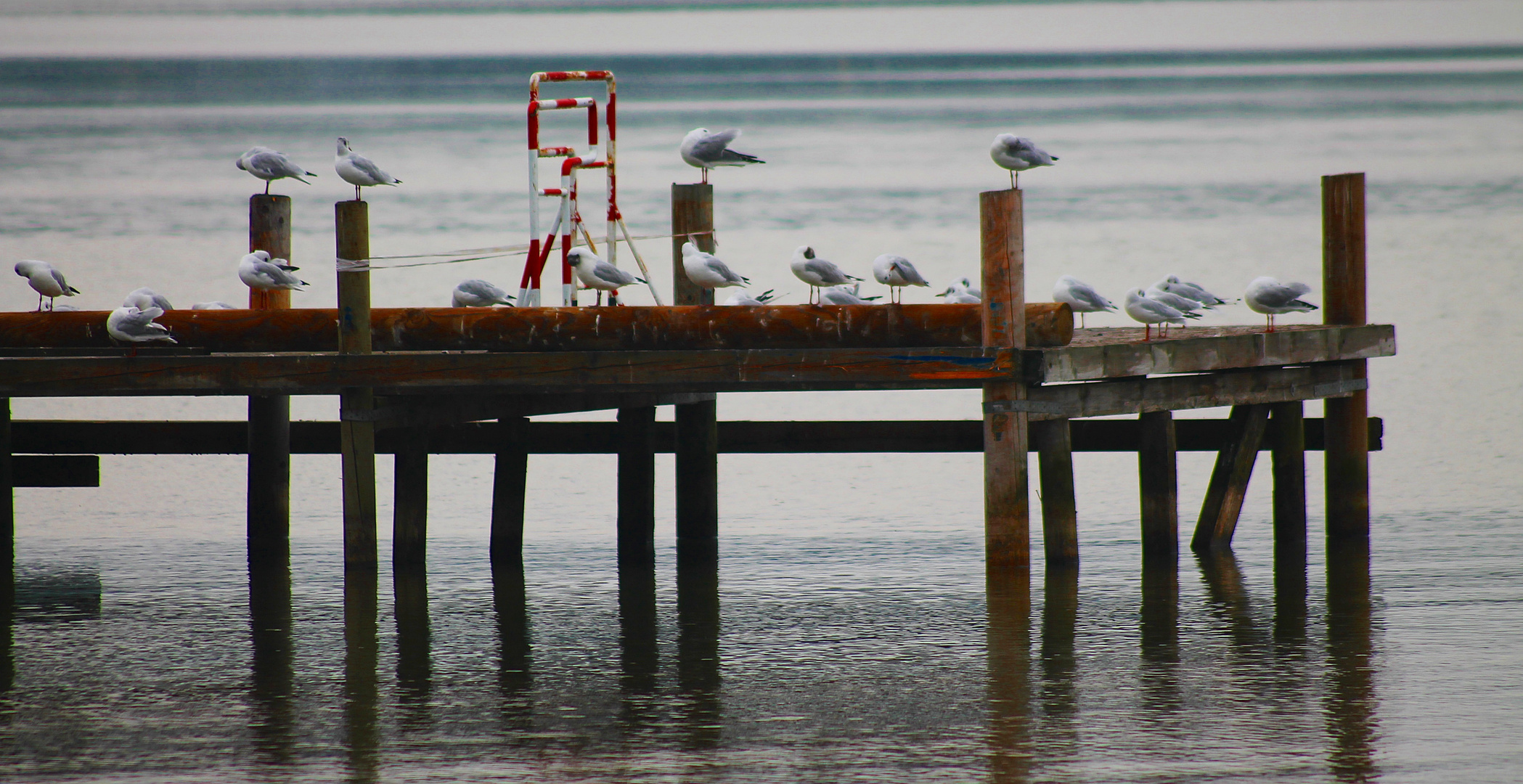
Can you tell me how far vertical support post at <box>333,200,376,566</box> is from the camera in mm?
11797

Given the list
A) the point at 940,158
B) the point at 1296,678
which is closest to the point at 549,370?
the point at 1296,678

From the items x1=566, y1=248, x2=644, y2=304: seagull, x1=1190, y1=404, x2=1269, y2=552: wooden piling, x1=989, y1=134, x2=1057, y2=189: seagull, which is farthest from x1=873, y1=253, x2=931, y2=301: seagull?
x1=1190, y1=404, x2=1269, y2=552: wooden piling

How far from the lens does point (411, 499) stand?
44.2 feet

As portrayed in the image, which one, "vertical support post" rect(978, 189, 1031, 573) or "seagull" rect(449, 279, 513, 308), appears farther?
"seagull" rect(449, 279, 513, 308)

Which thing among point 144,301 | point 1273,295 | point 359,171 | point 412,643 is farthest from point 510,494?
point 1273,295

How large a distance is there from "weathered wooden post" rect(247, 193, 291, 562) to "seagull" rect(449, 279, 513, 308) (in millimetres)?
1993

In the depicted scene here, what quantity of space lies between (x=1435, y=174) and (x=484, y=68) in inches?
1476

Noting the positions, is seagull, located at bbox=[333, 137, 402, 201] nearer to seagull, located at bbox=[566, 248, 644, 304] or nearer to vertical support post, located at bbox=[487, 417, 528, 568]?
seagull, located at bbox=[566, 248, 644, 304]

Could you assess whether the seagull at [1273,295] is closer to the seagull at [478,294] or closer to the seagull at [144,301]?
the seagull at [478,294]

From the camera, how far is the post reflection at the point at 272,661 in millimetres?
7926

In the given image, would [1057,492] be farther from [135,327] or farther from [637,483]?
[135,327]

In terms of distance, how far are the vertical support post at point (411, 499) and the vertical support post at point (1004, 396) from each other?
3.92 meters

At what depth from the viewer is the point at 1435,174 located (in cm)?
4838

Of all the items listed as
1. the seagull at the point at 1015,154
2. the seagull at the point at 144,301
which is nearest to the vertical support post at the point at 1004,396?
the seagull at the point at 1015,154
